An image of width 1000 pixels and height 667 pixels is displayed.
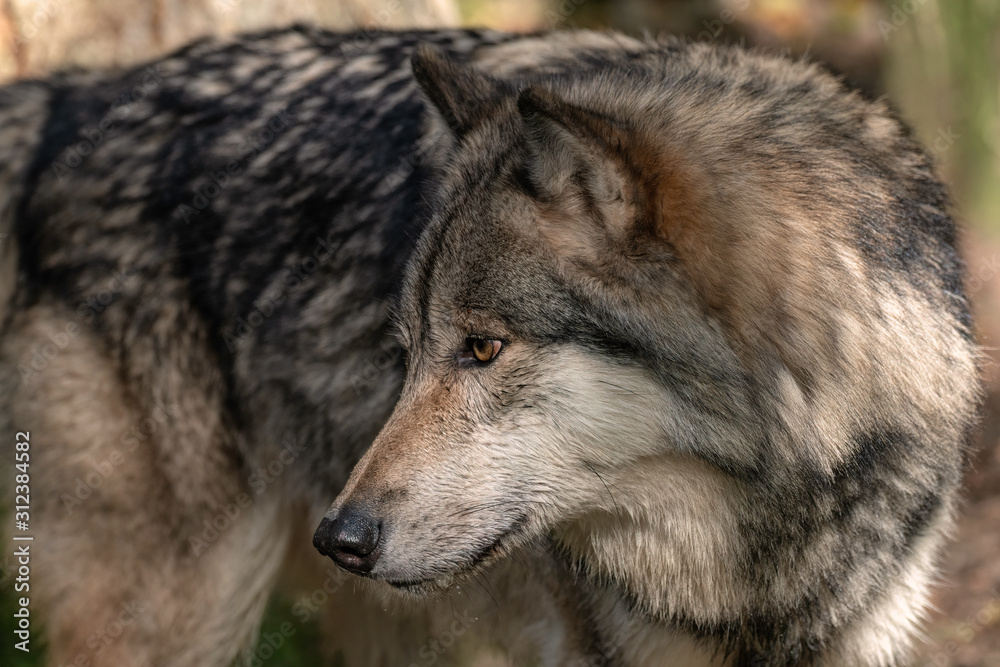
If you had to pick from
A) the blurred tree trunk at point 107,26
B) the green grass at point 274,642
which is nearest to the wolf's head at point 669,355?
the green grass at point 274,642

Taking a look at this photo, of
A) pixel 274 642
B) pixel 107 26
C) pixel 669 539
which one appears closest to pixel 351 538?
pixel 669 539

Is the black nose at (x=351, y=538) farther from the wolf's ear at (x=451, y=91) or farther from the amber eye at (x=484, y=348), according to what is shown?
the wolf's ear at (x=451, y=91)

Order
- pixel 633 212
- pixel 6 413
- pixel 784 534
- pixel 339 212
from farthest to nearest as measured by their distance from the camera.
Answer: pixel 6 413 → pixel 339 212 → pixel 784 534 → pixel 633 212

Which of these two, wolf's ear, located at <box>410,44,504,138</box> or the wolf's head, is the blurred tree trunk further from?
the wolf's head

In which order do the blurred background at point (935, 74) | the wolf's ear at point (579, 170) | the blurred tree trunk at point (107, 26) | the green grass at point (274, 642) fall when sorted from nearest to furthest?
the wolf's ear at point (579, 170) < the green grass at point (274, 642) < the blurred background at point (935, 74) < the blurred tree trunk at point (107, 26)

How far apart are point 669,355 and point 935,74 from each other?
473 cm

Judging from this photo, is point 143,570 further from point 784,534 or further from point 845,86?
point 845,86

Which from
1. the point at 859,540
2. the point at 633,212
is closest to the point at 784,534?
the point at 859,540

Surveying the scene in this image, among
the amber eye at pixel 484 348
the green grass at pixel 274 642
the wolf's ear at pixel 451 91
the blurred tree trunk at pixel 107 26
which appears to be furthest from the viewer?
the blurred tree trunk at pixel 107 26

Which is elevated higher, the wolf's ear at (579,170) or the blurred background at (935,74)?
the wolf's ear at (579,170)

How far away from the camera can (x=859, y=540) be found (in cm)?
245

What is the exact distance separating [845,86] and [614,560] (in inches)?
62.0

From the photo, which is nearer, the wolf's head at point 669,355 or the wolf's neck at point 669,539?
the wolf's head at point 669,355

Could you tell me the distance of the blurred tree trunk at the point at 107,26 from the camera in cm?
496
